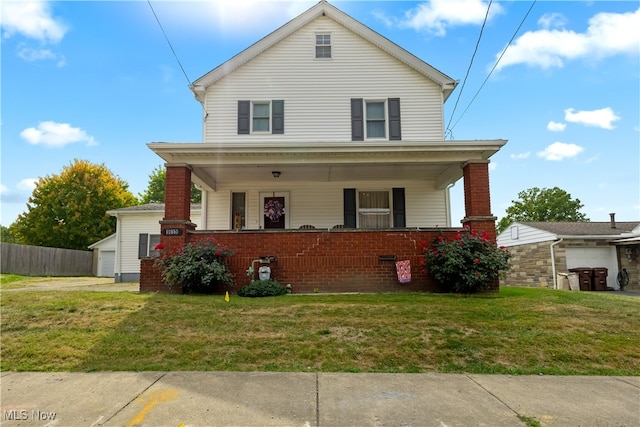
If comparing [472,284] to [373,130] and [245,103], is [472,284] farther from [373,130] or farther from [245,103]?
[245,103]

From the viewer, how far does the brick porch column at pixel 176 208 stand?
960 cm

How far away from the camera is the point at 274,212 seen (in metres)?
13.0

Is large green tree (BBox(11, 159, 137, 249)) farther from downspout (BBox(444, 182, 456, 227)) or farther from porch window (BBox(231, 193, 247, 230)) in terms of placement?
downspout (BBox(444, 182, 456, 227))

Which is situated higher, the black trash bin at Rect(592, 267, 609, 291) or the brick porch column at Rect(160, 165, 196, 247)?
the brick porch column at Rect(160, 165, 196, 247)

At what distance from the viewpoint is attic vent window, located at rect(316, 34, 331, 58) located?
45.5 feet

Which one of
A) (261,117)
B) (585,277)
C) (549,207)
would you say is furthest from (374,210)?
(549,207)

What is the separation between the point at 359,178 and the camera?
12.8 m

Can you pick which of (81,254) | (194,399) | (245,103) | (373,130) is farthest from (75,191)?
(194,399)

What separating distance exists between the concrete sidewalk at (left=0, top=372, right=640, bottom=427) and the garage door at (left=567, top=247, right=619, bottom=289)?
17.1 meters

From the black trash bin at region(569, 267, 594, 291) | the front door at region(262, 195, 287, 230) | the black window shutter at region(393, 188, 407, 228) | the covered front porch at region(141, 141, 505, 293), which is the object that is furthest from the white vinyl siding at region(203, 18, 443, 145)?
the black trash bin at region(569, 267, 594, 291)

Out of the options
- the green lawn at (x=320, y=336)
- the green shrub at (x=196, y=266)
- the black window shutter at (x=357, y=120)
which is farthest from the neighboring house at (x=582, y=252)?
the green shrub at (x=196, y=266)

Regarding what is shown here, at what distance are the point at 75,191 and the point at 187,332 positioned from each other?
107ft

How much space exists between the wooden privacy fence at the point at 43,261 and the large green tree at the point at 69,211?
6.12 metres

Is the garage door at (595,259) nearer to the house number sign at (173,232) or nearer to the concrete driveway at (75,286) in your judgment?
the house number sign at (173,232)
